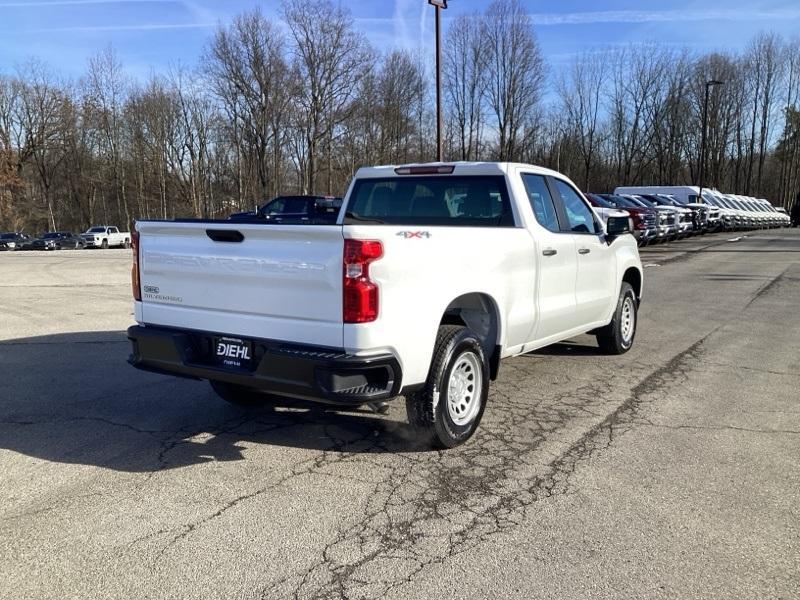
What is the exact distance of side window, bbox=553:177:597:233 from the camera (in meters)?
6.11

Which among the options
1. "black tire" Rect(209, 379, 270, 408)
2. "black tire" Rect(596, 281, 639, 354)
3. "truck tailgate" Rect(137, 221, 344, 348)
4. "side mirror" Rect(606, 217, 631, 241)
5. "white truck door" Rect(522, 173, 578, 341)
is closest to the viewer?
"truck tailgate" Rect(137, 221, 344, 348)

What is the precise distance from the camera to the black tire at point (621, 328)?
7086 millimetres

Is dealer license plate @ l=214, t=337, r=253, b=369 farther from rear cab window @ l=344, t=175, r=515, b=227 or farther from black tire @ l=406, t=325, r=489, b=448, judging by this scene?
rear cab window @ l=344, t=175, r=515, b=227

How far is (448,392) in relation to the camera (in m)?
4.32

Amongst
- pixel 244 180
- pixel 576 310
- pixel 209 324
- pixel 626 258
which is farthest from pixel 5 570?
pixel 244 180

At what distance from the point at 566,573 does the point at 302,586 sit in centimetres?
119

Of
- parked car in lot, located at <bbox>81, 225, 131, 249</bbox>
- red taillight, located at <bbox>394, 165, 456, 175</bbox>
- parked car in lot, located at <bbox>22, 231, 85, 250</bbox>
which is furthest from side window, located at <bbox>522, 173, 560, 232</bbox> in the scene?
parked car in lot, located at <bbox>22, 231, 85, 250</bbox>

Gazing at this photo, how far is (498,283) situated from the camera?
4.69 m

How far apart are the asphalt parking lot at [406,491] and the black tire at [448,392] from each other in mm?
161

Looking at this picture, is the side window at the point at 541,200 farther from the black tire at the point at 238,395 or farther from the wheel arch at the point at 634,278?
the black tire at the point at 238,395

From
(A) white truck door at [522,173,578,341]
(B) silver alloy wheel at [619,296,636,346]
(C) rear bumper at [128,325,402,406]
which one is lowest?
(B) silver alloy wheel at [619,296,636,346]

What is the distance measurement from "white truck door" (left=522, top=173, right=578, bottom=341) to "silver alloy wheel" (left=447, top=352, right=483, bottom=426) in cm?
97

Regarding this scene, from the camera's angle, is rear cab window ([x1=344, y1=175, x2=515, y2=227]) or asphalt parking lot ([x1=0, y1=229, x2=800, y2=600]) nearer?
asphalt parking lot ([x1=0, y1=229, x2=800, y2=600])

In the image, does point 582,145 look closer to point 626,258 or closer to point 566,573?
point 626,258
